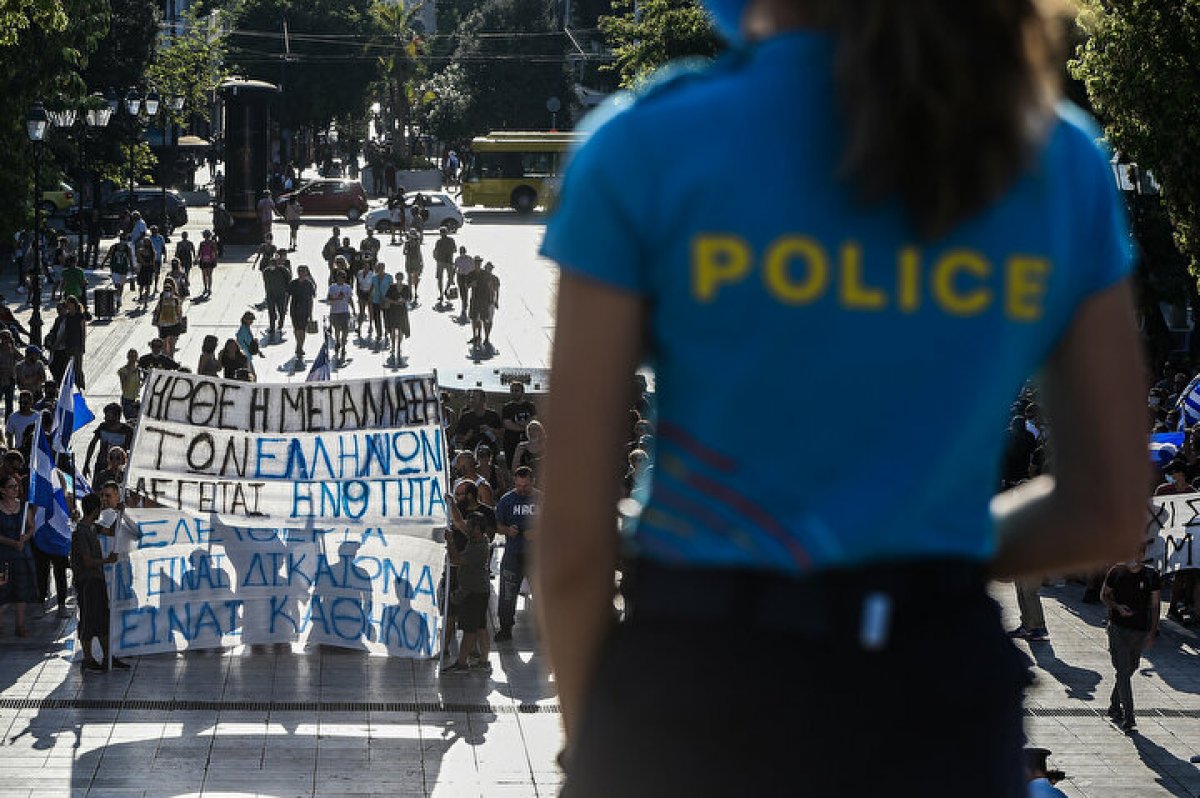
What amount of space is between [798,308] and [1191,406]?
21.6m

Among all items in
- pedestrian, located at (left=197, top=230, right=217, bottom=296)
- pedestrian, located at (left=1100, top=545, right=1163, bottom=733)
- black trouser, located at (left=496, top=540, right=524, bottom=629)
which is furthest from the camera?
pedestrian, located at (left=197, top=230, right=217, bottom=296)

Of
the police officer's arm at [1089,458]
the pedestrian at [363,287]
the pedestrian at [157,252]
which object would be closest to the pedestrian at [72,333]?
the pedestrian at [363,287]

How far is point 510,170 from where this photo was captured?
63.6 meters

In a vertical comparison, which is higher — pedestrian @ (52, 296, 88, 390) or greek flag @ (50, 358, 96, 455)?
greek flag @ (50, 358, 96, 455)

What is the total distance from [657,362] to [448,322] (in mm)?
36902

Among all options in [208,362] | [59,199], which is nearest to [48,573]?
[208,362]

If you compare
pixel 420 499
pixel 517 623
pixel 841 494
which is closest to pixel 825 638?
pixel 841 494

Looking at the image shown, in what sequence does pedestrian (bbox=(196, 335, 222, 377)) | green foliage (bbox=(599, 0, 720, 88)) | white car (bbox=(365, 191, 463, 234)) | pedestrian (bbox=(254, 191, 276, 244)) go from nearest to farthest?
pedestrian (bbox=(196, 335, 222, 377)) < pedestrian (bbox=(254, 191, 276, 244)) < green foliage (bbox=(599, 0, 720, 88)) < white car (bbox=(365, 191, 463, 234))

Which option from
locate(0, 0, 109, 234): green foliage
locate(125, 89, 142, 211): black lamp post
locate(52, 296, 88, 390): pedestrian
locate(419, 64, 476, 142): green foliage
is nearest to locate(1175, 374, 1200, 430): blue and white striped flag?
locate(52, 296, 88, 390): pedestrian

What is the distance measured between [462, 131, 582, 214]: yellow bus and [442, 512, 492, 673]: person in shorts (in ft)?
153

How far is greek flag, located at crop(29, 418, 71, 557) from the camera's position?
1727 centimetres

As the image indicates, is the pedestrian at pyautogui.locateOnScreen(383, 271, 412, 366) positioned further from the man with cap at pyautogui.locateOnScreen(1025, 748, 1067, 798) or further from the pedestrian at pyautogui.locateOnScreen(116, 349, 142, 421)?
the man with cap at pyautogui.locateOnScreen(1025, 748, 1067, 798)

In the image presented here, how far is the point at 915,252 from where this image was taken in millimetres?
1559

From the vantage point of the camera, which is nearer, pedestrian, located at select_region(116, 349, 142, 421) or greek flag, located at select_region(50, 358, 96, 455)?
greek flag, located at select_region(50, 358, 96, 455)
